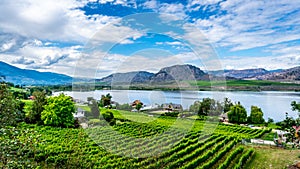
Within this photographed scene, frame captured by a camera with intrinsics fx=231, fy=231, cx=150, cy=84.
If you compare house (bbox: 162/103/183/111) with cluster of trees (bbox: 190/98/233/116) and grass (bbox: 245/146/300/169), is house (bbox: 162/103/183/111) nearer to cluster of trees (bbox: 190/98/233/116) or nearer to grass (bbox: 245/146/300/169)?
cluster of trees (bbox: 190/98/233/116)

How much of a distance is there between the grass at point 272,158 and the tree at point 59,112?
54.8 feet

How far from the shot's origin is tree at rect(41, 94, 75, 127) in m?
22.2

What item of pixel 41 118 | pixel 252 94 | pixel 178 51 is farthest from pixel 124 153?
pixel 252 94

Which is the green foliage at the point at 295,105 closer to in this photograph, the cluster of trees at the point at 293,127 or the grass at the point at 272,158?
the cluster of trees at the point at 293,127

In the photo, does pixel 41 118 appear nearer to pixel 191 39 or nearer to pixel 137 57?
pixel 137 57

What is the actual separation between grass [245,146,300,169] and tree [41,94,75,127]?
1671 cm

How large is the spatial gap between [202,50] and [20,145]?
6591 millimetres

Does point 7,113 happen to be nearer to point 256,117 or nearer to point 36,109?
point 36,109

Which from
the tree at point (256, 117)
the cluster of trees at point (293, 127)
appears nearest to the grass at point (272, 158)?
the cluster of trees at point (293, 127)

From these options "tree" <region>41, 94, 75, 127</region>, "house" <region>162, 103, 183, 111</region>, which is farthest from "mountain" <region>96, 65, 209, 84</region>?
"tree" <region>41, 94, 75, 127</region>

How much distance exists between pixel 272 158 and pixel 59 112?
721 inches

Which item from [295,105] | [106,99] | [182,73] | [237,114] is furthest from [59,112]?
[237,114]

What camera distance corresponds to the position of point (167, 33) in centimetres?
880

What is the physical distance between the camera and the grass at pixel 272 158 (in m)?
12.9
